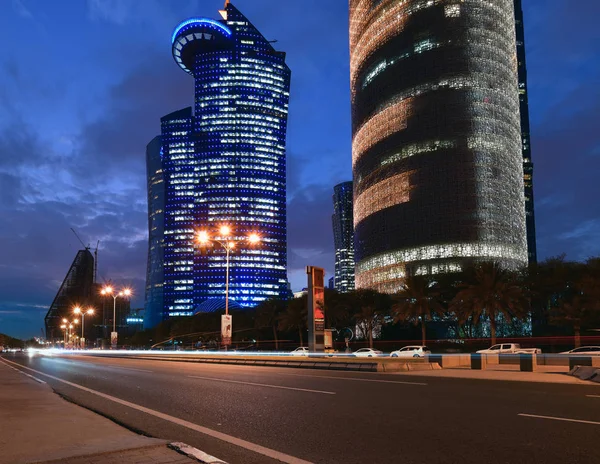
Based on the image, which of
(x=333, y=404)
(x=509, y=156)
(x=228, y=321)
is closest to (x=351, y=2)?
(x=509, y=156)

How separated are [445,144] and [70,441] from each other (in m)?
132

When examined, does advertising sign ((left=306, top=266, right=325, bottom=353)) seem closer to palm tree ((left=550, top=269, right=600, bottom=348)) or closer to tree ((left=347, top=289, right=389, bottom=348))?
palm tree ((left=550, top=269, right=600, bottom=348))

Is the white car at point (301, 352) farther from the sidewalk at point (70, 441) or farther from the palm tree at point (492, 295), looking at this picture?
the sidewalk at point (70, 441)

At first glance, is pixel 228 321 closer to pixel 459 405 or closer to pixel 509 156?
pixel 459 405

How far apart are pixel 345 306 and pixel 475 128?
68376 millimetres

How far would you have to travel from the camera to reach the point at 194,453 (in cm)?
671

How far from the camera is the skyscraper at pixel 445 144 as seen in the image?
128 metres

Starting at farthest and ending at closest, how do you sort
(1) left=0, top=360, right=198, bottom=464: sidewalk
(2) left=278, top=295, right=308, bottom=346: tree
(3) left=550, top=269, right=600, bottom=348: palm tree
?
(2) left=278, top=295, right=308, bottom=346: tree, (3) left=550, top=269, right=600, bottom=348: palm tree, (1) left=0, top=360, right=198, bottom=464: sidewalk

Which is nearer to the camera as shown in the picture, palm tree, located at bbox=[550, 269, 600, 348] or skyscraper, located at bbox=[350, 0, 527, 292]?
palm tree, located at bbox=[550, 269, 600, 348]

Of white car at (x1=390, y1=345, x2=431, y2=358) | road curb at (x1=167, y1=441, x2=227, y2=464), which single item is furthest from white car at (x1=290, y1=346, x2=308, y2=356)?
road curb at (x1=167, y1=441, x2=227, y2=464)

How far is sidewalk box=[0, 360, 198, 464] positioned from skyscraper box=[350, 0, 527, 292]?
121m

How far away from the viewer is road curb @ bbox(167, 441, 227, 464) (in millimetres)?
6379

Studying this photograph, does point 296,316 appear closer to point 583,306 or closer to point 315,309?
point 583,306

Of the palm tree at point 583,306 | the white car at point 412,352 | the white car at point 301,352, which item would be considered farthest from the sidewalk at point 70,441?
the palm tree at point 583,306
